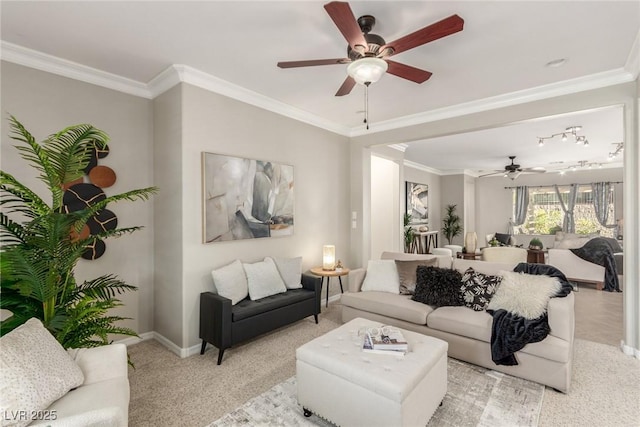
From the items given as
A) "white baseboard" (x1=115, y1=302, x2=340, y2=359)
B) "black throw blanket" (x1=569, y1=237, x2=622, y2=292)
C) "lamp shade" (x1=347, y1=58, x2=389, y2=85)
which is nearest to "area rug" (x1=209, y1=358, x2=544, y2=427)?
"white baseboard" (x1=115, y1=302, x2=340, y2=359)

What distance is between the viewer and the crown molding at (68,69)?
2.59 m

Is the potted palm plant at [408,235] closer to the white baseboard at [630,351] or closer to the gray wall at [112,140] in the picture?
the white baseboard at [630,351]

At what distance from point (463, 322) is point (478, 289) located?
454 mm

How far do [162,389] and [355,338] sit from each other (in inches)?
62.9

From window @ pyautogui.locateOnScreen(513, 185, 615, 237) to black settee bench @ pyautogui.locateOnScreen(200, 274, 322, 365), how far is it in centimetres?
892

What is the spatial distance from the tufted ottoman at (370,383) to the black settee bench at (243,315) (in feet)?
3.27

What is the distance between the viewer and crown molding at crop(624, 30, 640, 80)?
252 centimetres

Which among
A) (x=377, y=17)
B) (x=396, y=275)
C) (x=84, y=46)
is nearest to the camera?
(x=377, y=17)

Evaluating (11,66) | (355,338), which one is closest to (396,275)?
(355,338)

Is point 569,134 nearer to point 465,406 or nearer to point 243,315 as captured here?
point 465,406

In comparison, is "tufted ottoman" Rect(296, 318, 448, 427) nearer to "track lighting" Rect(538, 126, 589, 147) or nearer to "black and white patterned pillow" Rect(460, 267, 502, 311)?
"black and white patterned pillow" Rect(460, 267, 502, 311)

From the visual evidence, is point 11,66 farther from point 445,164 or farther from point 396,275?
point 445,164

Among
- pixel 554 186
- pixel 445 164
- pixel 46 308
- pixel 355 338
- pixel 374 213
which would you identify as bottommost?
pixel 355 338

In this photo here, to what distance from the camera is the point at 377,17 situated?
2.20 m
